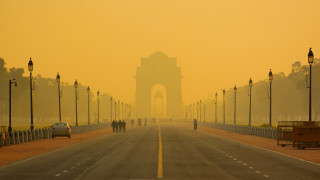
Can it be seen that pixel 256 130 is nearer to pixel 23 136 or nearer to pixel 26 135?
pixel 26 135

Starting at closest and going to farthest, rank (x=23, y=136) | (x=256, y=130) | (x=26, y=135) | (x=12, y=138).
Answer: (x=12, y=138) < (x=23, y=136) < (x=26, y=135) < (x=256, y=130)

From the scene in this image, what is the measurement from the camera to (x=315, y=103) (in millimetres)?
129625

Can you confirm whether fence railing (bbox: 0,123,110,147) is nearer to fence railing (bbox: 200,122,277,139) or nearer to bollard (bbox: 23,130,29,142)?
bollard (bbox: 23,130,29,142)

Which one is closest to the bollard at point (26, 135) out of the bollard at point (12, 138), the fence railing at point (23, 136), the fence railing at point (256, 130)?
the fence railing at point (23, 136)

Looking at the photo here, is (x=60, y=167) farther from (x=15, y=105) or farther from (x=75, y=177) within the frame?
(x=15, y=105)

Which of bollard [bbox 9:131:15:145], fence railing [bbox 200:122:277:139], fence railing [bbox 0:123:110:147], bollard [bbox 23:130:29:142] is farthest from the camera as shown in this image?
fence railing [bbox 200:122:277:139]

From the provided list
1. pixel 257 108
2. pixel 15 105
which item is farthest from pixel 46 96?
pixel 257 108

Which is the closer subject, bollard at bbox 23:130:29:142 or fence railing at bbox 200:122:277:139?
bollard at bbox 23:130:29:142

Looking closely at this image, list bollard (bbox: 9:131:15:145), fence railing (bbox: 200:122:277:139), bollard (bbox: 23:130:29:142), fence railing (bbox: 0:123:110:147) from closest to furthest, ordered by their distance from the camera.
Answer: fence railing (bbox: 0:123:110:147)
bollard (bbox: 9:131:15:145)
bollard (bbox: 23:130:29:142)
fence railing (bbox: 200:122:277:139)

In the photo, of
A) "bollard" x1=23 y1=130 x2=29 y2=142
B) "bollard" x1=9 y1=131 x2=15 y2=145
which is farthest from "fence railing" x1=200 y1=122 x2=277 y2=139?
"bollard" x1=9 y1=131 x2=15 y2=145

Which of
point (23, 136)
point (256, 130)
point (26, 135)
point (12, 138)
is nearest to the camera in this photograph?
point (12, 138)

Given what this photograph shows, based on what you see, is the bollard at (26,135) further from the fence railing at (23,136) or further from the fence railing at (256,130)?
the fence railing at (256,130)

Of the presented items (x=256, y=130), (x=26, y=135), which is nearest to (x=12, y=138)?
(x=26, y=135)

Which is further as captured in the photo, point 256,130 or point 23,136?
point 256,130
